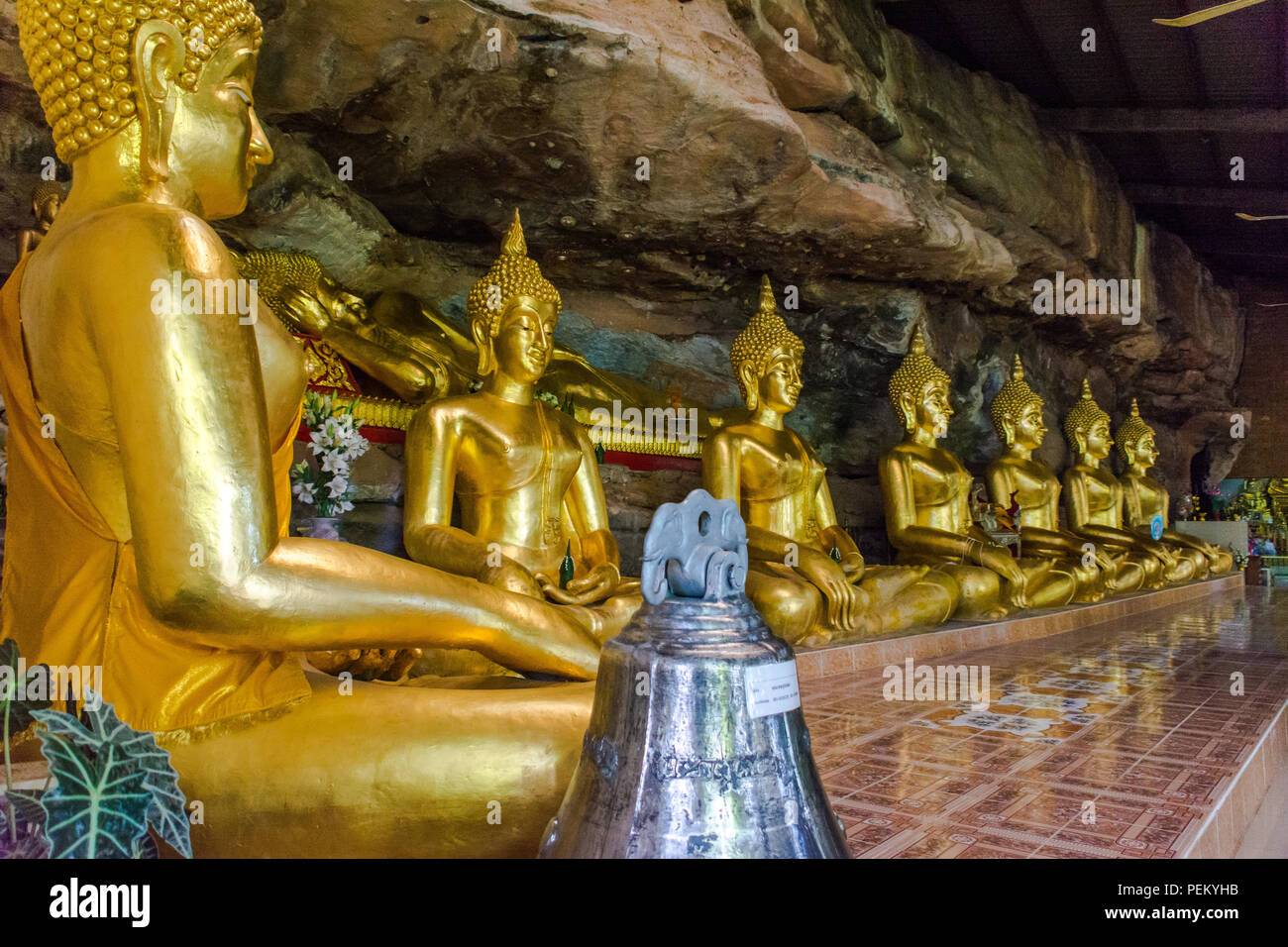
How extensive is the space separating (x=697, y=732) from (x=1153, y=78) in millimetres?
7260

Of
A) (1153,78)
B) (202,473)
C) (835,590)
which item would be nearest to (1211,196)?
(1153,78)

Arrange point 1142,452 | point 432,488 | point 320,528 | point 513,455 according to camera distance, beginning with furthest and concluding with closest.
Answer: point 1142,452 → point 513,455 → point 432,488 → point 320,528

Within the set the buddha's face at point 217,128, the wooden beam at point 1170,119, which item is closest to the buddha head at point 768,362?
the wooden beam at point 1170,119

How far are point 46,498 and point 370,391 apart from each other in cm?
295

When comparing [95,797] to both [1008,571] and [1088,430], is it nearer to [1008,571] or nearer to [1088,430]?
[1008,571]

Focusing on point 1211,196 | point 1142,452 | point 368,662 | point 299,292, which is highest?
point 1211,196

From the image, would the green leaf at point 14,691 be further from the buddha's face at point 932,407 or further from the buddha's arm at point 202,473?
the buddha's face at point 932,407

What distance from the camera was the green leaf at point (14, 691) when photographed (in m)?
1.27

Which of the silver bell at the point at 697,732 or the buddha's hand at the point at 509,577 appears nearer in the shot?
the silver bell at the point at 697,732

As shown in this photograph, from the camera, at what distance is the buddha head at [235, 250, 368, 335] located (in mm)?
4113

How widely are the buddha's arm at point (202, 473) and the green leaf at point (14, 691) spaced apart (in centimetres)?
24

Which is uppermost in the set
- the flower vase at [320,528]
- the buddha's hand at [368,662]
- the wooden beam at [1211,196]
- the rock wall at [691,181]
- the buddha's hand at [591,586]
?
the wooden beam at [1211,196]

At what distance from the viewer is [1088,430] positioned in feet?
27.9

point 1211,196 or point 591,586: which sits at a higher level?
point 1211,196
